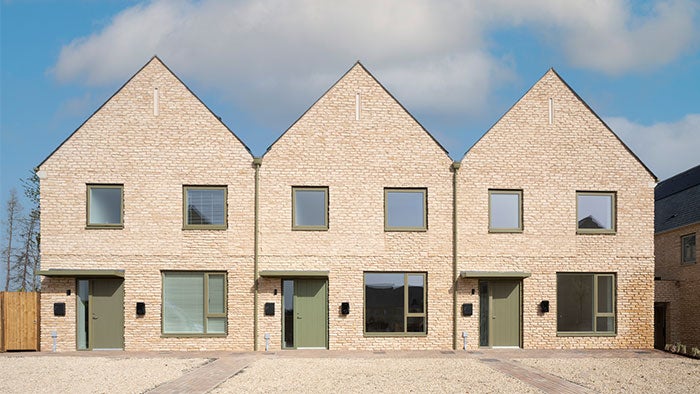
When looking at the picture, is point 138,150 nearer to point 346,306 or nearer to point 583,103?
point 346,306

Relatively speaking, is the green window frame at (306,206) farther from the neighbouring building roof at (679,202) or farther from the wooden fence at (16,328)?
the neighbouring building roof at (679,202)

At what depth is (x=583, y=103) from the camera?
21422mm

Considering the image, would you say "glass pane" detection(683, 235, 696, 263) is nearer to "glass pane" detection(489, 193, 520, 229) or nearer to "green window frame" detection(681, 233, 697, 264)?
"green window frame" detection(681, 233, 697, 264)

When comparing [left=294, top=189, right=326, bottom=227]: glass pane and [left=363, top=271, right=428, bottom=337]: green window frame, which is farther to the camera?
[left=294, top=189, right=326, bottom=227]: glass pane

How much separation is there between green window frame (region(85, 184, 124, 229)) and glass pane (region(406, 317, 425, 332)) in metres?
8.87

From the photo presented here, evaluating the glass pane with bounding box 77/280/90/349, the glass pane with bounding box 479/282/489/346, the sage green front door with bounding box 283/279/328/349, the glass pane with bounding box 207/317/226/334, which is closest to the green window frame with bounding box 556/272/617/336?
the glass pane with bounding box 479/282/489/346

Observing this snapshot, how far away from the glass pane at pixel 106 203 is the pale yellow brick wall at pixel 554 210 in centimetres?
1005

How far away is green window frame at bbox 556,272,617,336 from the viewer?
823 inches

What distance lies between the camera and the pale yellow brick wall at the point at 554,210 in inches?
816

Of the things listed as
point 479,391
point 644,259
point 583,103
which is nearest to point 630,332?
point 644,259

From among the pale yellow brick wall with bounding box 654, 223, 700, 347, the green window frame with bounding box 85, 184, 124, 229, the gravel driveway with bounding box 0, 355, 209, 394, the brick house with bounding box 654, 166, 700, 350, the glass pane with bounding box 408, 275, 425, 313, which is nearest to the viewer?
the gravel driveway with bounding box 0, 355, 209, 394

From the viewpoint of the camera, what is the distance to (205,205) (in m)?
20.4

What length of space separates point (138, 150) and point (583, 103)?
44.3 ft

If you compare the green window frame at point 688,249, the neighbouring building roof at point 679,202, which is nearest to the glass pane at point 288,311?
the green window frame at point 688,249
